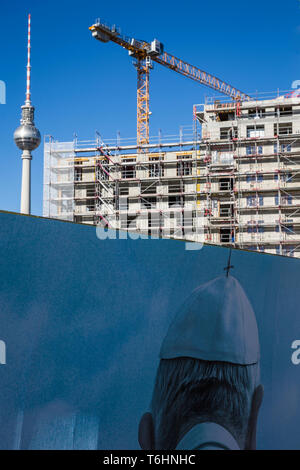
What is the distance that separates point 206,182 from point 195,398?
2878 centimetres

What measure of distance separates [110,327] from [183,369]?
1.00 metres

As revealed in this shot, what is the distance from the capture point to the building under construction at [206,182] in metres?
31.6

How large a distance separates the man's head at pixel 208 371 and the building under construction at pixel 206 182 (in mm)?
24112

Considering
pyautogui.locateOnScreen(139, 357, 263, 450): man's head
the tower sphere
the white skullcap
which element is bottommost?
pyautogui.locateOnScreen(139, 357, 263, 450): man's head

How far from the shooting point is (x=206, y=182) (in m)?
33.8

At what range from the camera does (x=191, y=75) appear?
163 ft

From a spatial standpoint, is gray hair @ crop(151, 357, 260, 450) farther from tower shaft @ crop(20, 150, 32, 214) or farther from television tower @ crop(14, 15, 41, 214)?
television tower @ crop(14, 15, 41, 214)

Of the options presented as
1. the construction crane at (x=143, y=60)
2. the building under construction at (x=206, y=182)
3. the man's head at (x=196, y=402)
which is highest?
the construction crane at (x=143, y=60)

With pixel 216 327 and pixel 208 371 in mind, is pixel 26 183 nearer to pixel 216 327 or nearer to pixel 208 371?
pixel 216 327

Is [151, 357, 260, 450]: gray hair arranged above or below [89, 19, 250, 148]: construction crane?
below

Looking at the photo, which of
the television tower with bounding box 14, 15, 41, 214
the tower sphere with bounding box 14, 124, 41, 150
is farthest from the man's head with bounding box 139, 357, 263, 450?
the tower sphere with bounding box 14, 124, 41, 150

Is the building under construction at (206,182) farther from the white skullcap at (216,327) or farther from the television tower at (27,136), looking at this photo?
the white skullcap at (216,327)

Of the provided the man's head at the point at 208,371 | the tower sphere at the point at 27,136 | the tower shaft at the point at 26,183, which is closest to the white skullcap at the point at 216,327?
the man's head at the point at 208,371

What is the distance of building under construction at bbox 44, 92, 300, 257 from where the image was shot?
104ft
